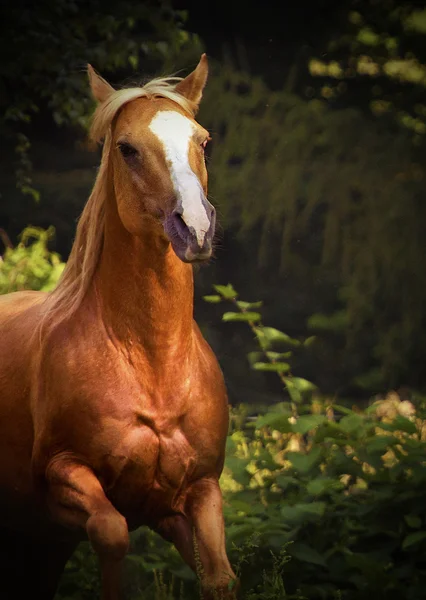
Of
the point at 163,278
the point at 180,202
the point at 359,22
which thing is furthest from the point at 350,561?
the point at 359,22

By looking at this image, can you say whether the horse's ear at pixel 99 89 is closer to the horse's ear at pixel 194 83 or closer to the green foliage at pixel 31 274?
the horse's ear at pixel 194 83

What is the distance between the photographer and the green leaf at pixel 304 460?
4410mm

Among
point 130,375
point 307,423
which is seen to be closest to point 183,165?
point 130,375

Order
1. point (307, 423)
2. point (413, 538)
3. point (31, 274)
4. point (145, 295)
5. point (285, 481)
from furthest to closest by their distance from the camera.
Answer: point (31, 274) < point (285, 481) < point (307, 423) < point (413, 538) < point (145, 295)

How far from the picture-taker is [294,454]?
452cm

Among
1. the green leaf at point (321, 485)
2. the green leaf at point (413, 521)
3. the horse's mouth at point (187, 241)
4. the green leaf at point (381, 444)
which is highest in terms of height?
the horse's mouth at point (187, 241)

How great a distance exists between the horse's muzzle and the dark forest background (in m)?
4.56

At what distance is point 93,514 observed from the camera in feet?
10.7

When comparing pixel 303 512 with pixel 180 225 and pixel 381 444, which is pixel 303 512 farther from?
pixel 180 225

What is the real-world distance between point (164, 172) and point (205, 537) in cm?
108

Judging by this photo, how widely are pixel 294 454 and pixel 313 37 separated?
14.0 feet

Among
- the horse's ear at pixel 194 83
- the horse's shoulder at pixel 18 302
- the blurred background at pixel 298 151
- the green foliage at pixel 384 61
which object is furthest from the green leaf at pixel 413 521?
the green foliage at pixel 384 61

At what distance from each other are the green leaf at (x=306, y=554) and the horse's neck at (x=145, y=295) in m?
0.98

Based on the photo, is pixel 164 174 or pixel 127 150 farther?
pixel 127 150
